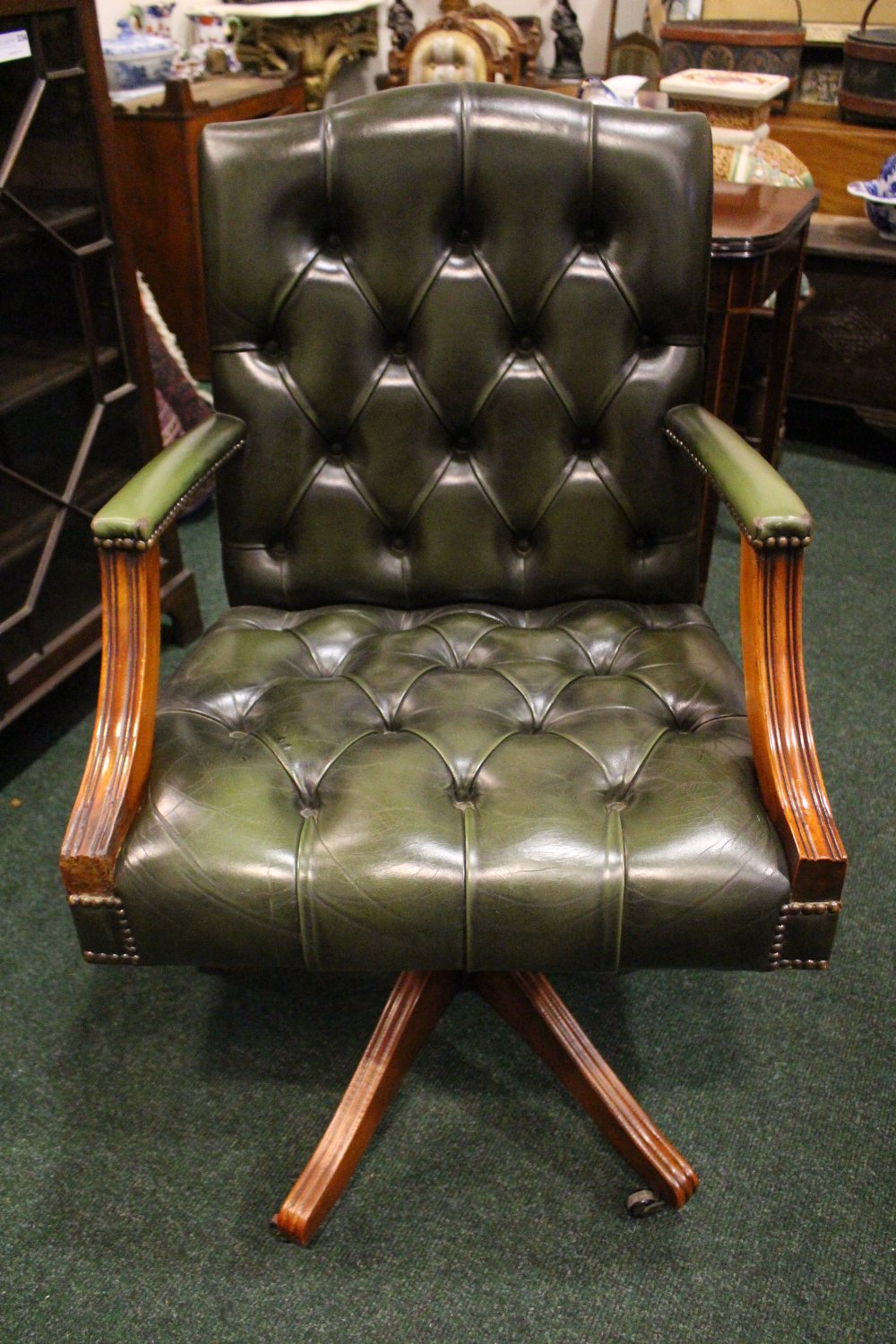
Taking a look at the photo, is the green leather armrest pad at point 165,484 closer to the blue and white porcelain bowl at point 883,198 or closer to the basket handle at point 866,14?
the blue and white porcelain bowl at point 883,198

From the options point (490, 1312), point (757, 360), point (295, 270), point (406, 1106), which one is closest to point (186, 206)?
point (757, 360)

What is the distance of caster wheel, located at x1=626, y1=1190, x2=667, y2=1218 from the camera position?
44.5 inches

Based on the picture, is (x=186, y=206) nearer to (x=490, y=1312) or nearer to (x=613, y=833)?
(x=613, y=833)


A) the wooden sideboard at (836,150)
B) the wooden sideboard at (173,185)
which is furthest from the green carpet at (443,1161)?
the wooden sideboard at (836,150)

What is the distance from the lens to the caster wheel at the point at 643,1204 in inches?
44.5

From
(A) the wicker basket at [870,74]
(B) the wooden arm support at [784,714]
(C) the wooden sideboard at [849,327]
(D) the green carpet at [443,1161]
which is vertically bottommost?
(D) the green carpet at [443,1161]

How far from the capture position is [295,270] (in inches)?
50.1

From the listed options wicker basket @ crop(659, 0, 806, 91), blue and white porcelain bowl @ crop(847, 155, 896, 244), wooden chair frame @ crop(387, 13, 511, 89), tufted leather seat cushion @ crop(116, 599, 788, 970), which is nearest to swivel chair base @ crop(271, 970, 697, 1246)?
tufted leather seat cushion @ crop(116, 599, 788, 970)

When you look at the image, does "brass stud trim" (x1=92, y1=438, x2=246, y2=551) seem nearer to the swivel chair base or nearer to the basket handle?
the swivel chair base

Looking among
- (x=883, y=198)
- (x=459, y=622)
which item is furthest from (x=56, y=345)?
(x=883, y=198)

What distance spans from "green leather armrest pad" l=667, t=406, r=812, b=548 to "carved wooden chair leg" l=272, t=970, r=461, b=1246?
1.94 ft

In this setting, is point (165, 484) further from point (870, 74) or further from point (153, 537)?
point (870, 74)

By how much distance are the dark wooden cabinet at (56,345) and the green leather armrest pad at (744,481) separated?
3.25 ft

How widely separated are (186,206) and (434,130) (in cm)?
173
